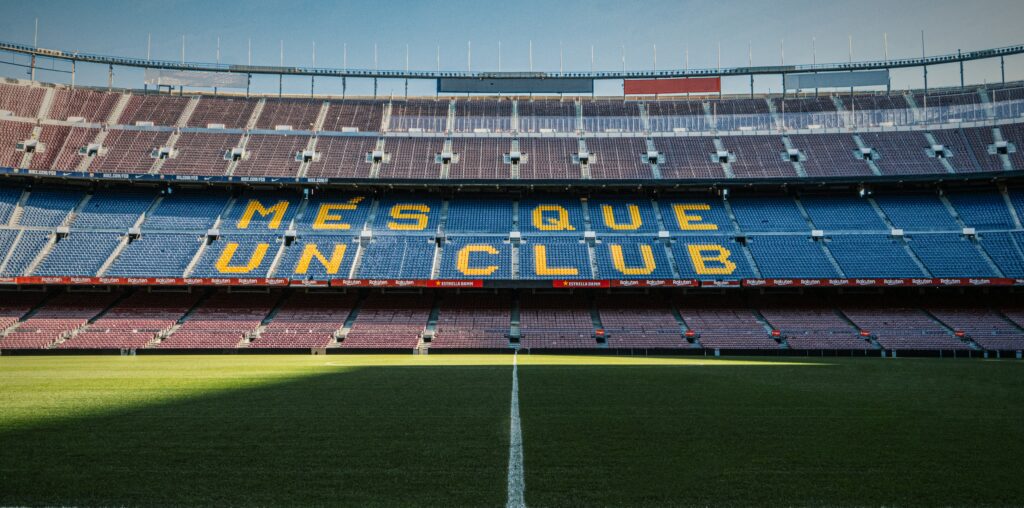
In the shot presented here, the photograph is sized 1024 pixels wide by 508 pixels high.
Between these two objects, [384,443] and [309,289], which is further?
[309,289]

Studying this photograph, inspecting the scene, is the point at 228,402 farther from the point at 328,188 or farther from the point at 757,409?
the point at 328,188

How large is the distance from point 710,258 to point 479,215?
692 inches

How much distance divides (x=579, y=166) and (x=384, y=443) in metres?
44.7

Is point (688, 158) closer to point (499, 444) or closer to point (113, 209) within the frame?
point (113, 209)

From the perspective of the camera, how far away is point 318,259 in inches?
1736

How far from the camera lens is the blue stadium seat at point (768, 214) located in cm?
4747

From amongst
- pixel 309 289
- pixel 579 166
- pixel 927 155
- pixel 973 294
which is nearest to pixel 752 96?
pixel 927 155

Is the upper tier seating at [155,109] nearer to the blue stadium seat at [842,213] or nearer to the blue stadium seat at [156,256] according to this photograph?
the blue stadium seat at [156,256]

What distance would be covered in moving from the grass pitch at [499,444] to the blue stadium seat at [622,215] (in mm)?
30749

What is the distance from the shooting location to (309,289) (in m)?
45.2

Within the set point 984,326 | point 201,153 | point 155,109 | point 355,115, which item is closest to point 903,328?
point 984,326

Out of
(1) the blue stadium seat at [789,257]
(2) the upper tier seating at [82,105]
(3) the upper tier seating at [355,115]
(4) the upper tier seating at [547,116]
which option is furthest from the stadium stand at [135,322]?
(1) the blue stadium seat at [789,257]

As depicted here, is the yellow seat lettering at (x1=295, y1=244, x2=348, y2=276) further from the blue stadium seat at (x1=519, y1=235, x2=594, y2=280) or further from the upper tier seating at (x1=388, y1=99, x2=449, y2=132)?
the upper tier seating at (x1=388, y1=99, x2=449, y2=132)

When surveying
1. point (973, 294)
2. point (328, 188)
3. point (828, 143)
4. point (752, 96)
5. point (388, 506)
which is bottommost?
point (388, 506)
